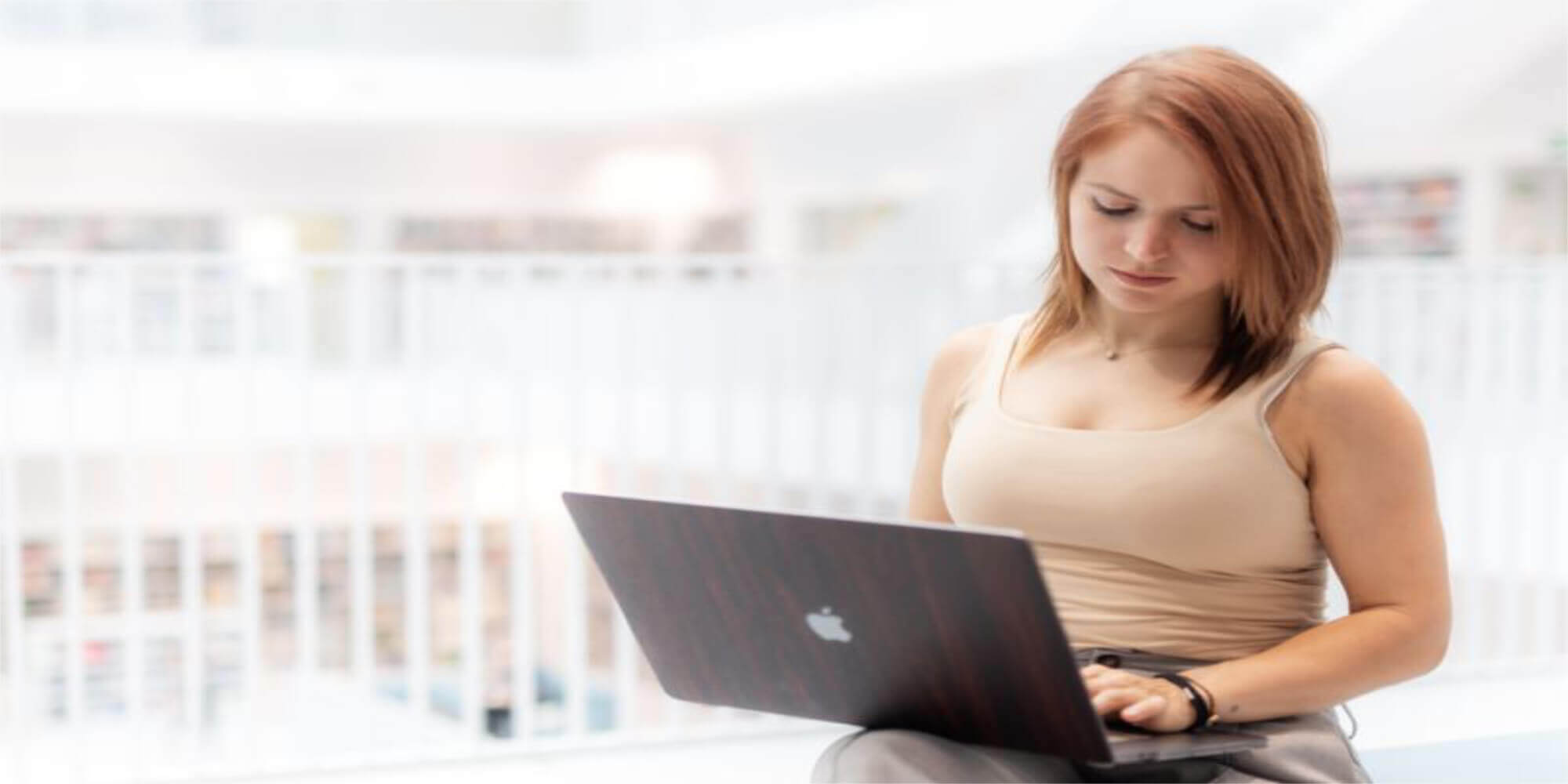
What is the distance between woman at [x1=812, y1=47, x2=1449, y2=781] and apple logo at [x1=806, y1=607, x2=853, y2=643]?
0.31 ft

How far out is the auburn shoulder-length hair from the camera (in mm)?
1293

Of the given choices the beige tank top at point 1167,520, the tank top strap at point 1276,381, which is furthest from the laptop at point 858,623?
the tank top strap at point 1276,381

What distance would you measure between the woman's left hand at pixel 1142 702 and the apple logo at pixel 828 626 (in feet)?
0.55

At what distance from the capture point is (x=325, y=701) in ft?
20.1

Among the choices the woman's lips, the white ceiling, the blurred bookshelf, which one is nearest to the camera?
the woman's lips

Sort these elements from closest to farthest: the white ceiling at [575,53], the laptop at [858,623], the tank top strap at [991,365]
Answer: the laptop at [858,623]
the tank top strap at [991,365]
the white ceiling at [575,53]

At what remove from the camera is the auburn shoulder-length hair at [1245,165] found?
129 cm

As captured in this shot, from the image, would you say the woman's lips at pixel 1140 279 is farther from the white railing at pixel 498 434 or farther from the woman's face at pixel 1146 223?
the white railing at pixel 498 434

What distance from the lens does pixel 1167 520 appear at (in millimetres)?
1341

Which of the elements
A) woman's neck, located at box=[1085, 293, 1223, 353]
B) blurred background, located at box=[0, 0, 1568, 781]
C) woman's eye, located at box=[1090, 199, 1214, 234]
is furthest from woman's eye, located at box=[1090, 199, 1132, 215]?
blurred background, located at box=[0, 0, 1568, 781]

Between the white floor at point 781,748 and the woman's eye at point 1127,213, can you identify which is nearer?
the woman's eye at point 1127,213

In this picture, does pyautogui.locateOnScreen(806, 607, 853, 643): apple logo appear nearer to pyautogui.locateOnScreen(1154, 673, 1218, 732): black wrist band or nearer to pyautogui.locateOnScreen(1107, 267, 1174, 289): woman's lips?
pyautogui.locateOnScreen(1154, 673, 1218, 732): black wrist band

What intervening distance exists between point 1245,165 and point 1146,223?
0.08 meters

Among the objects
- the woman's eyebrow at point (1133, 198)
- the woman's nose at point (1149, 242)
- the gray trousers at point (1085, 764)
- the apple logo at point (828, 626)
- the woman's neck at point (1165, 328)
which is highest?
the woman's eyebrow at point (1133, 198)
